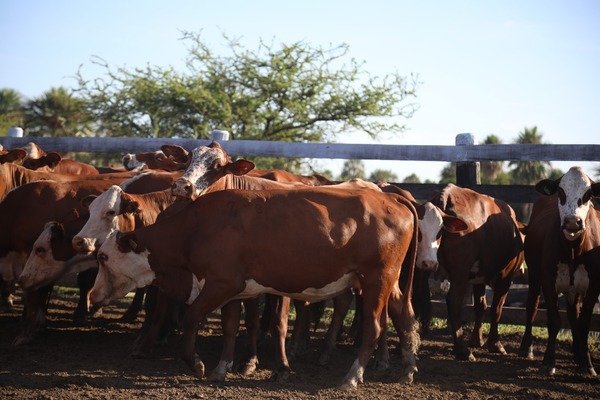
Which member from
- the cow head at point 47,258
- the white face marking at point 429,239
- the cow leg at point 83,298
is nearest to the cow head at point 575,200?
the white face marking at point 429,239

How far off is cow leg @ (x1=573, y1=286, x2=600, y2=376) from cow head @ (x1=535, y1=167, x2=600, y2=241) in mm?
634

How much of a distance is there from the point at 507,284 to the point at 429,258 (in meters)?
2.01

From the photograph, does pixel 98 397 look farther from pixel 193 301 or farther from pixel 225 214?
pixel 225 214

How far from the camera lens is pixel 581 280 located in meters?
8.71

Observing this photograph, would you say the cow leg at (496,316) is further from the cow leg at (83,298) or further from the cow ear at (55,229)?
the cow ear at (55,229)

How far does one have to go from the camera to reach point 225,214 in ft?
24.5

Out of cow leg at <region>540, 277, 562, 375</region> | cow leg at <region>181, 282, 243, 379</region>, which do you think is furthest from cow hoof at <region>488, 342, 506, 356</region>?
cow leg at <region>181, 282, 243, 379</region>

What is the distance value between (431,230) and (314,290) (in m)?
1.92

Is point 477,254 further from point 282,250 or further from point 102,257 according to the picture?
point 102,257

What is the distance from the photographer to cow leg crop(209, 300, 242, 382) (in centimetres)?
740

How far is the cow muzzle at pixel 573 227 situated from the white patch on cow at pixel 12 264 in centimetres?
583

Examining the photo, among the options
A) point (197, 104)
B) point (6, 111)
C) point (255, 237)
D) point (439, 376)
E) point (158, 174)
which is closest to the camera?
point (255, 237)

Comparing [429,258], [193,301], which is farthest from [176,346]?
[429,258]

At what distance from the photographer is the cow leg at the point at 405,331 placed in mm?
7742
